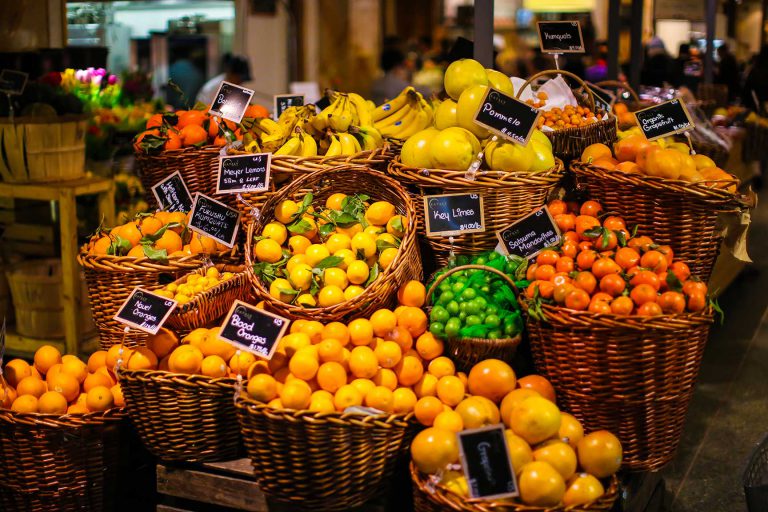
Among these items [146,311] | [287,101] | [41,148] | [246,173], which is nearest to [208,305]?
[146,311]

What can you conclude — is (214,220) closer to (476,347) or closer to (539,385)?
(476,347)

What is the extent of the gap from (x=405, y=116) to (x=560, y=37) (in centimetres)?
70

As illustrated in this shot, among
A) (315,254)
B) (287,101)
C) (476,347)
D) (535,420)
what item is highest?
(287,101)

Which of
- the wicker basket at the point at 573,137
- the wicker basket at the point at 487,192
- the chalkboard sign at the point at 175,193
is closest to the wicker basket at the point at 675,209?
the wicker basket at the point at 487,192

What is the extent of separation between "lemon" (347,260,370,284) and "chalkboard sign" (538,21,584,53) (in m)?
1.40

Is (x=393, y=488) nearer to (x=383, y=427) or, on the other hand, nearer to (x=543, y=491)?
(x=383, y=427)

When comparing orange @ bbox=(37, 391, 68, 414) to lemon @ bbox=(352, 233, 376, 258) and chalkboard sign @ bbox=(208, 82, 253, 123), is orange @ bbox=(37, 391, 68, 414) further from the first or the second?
chalkboard sign @ bbox=(208, 82, 253, 123)

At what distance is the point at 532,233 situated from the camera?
2.47m

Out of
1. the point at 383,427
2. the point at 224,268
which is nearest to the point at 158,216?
the point at 224,268

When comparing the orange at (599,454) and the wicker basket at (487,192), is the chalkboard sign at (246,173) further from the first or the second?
the orange at (599,454)

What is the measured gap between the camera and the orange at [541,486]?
6.22 feet

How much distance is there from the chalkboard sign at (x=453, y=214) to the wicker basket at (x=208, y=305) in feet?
1.94

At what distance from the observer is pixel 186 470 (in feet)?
7.49

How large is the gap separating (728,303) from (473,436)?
4.43m
